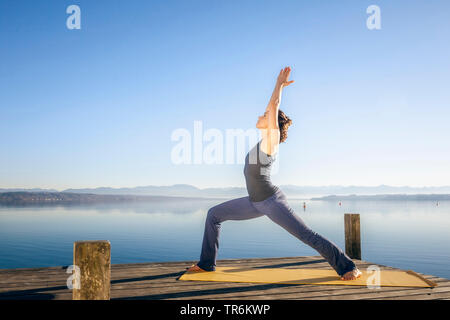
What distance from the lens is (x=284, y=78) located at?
4.33 meters

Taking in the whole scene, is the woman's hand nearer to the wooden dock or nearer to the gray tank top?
the gray tank top

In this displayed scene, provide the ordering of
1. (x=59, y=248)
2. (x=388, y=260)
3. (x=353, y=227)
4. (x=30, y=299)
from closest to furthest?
(x=30, y=299) < (x=353, y=227) < (x=388, y=260) < (x=59, y=248)

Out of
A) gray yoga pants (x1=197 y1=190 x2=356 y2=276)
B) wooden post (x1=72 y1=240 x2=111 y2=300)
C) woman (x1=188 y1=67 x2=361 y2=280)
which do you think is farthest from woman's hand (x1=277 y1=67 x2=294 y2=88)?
wooden post (x1=72 y1=240 x2=111 y2=300)

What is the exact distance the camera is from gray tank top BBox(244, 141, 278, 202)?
4.48 meters

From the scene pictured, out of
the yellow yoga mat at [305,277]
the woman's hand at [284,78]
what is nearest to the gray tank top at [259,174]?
the woman's hand at [284,78]

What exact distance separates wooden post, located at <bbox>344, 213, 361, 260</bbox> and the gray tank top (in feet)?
10.0

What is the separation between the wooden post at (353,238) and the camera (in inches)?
268

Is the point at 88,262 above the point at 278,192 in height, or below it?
below

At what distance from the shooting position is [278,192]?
460 centimetres

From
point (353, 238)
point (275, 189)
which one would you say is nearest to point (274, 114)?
point (275, 189)
